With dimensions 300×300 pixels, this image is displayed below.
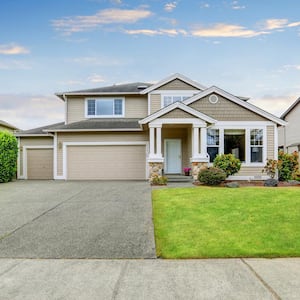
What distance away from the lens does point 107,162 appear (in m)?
20.2

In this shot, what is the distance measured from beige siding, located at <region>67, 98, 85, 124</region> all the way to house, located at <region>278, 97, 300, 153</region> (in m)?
17.7

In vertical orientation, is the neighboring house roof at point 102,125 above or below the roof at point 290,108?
below

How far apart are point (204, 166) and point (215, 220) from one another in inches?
343

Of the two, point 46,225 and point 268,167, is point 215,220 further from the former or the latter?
point 268,167

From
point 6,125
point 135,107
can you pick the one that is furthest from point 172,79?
point 6,125

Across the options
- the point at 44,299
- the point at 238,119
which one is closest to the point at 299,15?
the point at 238,119

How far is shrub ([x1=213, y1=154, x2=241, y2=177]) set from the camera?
54.8ft

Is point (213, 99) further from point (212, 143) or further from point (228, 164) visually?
point (228, 164)

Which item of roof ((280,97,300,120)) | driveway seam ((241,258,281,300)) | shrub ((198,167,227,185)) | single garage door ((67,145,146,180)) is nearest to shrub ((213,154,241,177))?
shrub ((198,167,227,185))

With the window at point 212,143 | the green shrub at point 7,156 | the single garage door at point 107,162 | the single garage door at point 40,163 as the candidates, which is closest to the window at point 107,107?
the single garage door at point 107,162

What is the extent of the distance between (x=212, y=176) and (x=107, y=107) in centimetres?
1006

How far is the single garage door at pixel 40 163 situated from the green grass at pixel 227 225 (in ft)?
41.9

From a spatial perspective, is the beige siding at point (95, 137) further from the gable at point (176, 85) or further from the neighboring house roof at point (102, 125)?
the gable at point (176, 85)

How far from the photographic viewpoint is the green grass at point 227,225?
245 inches
